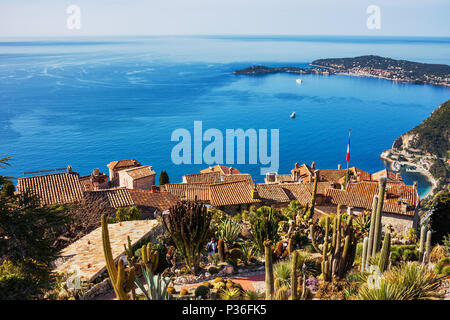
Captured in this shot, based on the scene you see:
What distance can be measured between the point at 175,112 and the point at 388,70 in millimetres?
123624

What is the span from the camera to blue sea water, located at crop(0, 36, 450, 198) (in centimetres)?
8088

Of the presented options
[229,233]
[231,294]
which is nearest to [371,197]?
[229,233]

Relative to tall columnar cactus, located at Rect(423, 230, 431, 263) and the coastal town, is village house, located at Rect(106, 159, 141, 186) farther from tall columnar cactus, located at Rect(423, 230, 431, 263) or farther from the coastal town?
tall columnar cactus, located at Rect(423, 230, 431, 263)

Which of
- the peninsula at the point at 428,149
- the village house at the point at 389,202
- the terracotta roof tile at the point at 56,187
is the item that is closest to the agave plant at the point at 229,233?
the terracotta roof tile at the point at 56,187

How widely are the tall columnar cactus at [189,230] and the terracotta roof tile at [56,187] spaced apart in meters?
8.14

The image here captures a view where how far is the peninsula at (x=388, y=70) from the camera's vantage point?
16600 cm

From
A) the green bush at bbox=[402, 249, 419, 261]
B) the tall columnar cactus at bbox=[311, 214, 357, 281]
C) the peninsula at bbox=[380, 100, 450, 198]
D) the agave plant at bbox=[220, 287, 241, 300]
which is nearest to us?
the agave plant at bbox=[220, 287, 241, 300]

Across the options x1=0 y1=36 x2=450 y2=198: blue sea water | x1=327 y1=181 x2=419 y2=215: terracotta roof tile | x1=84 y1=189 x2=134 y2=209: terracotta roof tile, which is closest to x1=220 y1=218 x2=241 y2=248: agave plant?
x1=84 y1=189 x2=134 y2=209: terracotta roof tile

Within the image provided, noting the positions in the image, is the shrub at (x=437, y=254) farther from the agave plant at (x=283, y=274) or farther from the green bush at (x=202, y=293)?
the green bush at (x=202, y=293)

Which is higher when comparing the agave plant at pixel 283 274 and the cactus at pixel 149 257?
the cactus at pixel 149 257

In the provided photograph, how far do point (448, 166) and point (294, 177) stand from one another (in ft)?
210

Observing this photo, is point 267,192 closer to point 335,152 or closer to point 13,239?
point 13,239

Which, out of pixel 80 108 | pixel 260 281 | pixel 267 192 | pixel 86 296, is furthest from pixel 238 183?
pixel 80 108

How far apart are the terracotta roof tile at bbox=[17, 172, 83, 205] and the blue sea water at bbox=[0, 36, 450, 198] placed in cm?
5133
